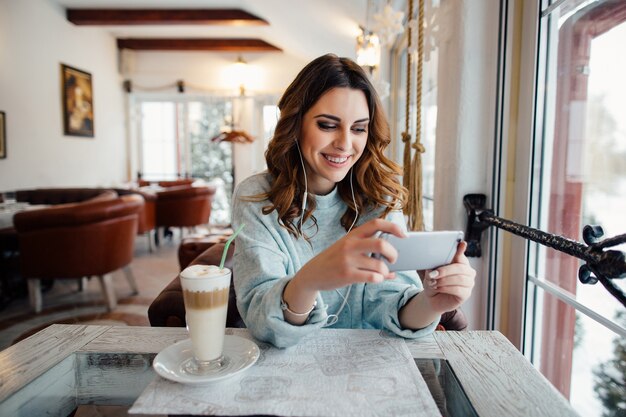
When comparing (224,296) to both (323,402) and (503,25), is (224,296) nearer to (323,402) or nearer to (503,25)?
(323,402)

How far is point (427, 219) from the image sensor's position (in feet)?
8.65

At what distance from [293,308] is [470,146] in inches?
34.8

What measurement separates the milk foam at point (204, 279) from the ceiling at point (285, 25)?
329 centimetres

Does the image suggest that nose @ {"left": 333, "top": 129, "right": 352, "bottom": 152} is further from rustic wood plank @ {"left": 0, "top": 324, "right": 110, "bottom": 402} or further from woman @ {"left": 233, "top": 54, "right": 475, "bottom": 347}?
rustic wood plank @ {"left": 0, "top": 324, "right": 110, "bottom": 402}

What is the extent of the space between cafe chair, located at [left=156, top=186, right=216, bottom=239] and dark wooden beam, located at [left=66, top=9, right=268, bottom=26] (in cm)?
233

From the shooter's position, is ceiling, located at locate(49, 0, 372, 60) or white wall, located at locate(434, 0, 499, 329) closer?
white wall, located at locate(434, 0, 499, 329)

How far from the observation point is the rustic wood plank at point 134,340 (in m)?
0.87

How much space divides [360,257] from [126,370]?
1.70ft

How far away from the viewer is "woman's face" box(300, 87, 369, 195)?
3.52 feet

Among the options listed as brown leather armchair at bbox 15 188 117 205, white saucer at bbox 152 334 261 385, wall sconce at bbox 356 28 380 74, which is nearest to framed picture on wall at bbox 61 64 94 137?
brown leather armchair at bbox 15 188 117 205

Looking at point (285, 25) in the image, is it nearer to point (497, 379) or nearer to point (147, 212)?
point (147, 212)

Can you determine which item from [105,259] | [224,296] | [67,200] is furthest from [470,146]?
[67,200]

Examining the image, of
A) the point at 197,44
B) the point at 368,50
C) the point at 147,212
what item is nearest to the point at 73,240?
the point at 147,212

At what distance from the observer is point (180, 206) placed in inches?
213
